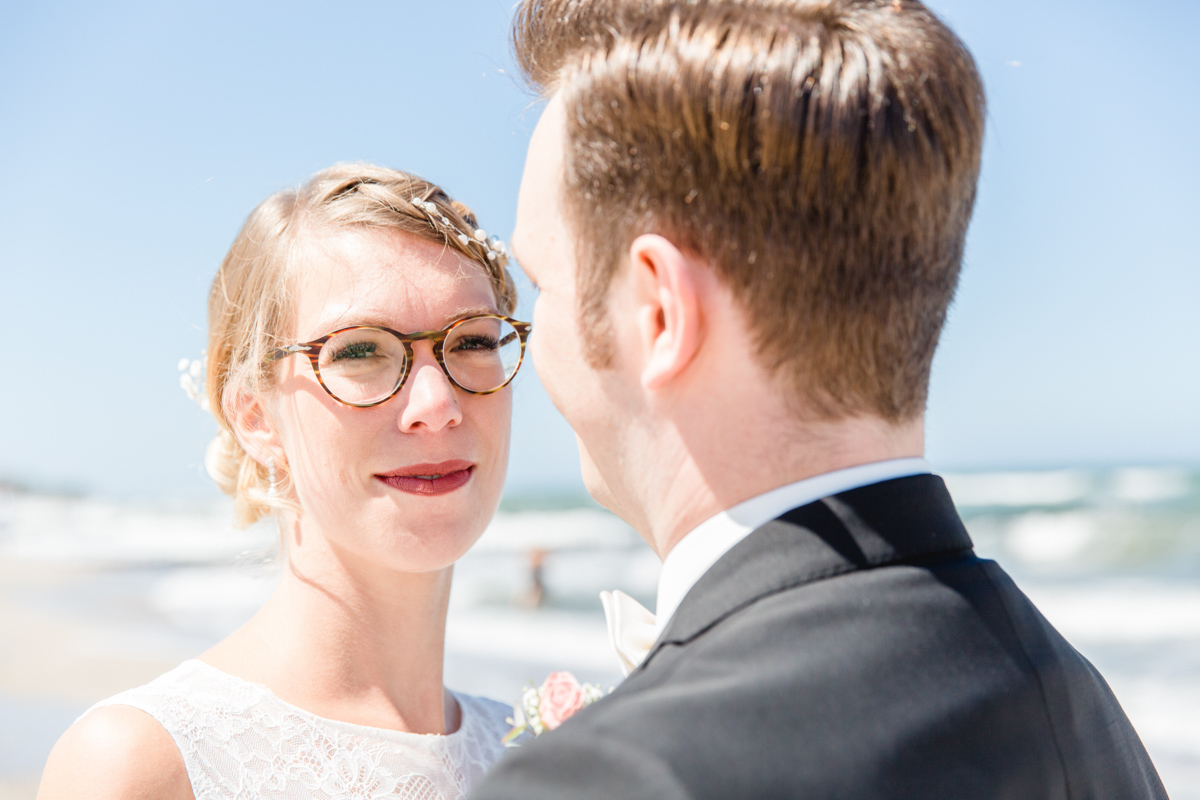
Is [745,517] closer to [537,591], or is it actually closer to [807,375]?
[807,375]

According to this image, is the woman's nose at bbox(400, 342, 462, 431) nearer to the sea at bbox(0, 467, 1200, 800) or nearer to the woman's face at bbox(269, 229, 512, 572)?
the woman's face at bbox(269, 229, 512, 572)

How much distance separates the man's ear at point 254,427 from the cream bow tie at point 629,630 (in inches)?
52.0

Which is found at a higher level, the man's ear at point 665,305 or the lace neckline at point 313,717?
the man's ear at point 665,305

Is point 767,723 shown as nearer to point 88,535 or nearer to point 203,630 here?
point 203,630

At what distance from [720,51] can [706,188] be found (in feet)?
0.74

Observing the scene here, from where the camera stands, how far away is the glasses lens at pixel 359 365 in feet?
8.48

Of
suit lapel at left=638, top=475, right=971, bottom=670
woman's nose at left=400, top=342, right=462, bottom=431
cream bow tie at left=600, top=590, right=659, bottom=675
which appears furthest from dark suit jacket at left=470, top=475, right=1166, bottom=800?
woman's nose at left=400, top=342, right=462, bottom=431

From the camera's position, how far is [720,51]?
1.48 metres

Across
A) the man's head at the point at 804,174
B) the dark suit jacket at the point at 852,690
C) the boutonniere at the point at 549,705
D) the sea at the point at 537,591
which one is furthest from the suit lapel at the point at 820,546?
the sea at the point at 537,591

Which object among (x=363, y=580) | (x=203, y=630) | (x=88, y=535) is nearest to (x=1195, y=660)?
(x=363, y=580)

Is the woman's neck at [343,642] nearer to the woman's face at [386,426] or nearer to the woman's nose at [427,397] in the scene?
the woman's face at [386,426]

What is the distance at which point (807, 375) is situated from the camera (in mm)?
1507

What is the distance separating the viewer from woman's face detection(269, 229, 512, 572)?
2.60 meters

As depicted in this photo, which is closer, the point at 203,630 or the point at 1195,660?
the point at 1195,660
